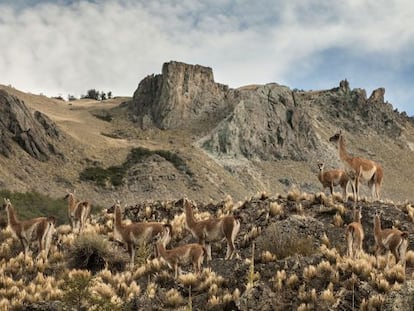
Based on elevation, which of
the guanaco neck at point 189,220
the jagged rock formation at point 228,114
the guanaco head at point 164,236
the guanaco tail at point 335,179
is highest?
the jagged rock formation at point 228,114

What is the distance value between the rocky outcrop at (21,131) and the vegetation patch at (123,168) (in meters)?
5.31

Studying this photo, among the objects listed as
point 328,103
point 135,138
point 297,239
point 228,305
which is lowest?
point 228,305

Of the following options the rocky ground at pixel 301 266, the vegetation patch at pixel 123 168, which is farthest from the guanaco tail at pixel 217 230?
the vegetation patch at pixel 123 168

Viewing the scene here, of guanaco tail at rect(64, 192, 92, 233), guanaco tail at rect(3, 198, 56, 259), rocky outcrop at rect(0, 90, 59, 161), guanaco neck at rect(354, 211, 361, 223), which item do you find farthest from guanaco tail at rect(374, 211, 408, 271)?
rocky outcrop at rect(0, 90, 59, 161)

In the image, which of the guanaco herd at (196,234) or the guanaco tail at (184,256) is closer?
the guanaco tail at (184,256)

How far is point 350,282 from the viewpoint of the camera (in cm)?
1205

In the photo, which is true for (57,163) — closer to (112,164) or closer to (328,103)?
(112,164)

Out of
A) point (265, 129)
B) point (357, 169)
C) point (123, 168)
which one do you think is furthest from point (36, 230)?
point (265, 129)

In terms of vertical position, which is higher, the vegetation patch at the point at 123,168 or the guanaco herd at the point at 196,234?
the vegetation patch at the point at 123,168

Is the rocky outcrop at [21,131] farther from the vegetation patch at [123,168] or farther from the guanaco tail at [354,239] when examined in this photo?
the guanaco tail at [354,239]

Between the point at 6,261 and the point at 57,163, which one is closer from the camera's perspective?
the point at 6,261

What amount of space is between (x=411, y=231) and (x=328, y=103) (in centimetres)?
9767

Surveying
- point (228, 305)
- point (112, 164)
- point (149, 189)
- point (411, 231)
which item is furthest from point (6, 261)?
point (112, 164)

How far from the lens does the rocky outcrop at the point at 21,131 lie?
205 ft
